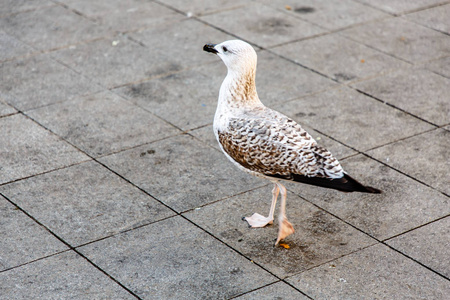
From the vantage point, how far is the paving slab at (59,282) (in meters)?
5.28

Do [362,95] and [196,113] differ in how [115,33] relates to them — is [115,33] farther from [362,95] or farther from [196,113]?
[362,95]

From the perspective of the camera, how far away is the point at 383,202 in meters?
6.61

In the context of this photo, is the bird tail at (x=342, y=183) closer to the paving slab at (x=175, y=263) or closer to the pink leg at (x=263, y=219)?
the pink leg at (x=263, y=219)

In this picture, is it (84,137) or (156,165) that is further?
(84,137)

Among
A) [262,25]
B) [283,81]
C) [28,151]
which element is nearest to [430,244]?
[283,81]

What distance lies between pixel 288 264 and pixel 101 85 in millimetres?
4181

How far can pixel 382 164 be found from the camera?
7.23m

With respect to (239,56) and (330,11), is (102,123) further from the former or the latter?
(330,11)

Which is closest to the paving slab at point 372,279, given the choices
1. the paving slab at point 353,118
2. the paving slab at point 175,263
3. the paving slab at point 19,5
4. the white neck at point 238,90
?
Answer: the paving slab at point 175,263

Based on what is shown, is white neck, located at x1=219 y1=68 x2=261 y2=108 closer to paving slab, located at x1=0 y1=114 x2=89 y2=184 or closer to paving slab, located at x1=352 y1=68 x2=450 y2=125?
paving slab, located at x1=0 y1=114 x2=89 y2=184

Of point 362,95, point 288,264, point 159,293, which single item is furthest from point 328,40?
point 159,293

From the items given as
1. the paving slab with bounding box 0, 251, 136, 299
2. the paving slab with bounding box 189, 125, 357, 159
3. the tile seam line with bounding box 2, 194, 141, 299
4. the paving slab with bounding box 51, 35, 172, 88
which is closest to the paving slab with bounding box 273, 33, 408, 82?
the paving slab with bounding box 189, 125, 357, 159

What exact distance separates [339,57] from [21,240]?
556 centimetres

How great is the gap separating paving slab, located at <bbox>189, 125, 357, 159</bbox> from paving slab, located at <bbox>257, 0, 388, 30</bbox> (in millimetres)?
3360
